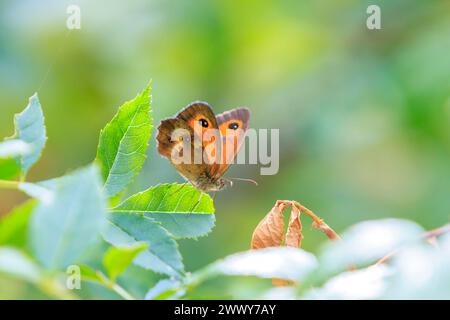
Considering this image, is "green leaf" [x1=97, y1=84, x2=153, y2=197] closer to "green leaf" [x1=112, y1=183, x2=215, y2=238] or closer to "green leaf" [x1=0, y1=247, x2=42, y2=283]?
"green leaf" [x1=112, y1=183, x2=215, y2=238]

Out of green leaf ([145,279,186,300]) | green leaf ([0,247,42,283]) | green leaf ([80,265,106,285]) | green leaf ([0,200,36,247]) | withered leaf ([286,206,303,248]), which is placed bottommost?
green leaf ([145,279,186,300])

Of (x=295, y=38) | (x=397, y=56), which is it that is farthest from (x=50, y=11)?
(x=397, y=56)

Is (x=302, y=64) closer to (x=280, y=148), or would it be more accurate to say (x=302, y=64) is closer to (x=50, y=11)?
(x=280, y=148)

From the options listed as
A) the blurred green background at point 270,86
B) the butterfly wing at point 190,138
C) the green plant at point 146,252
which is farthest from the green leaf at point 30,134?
the blurred green background at point 270,86

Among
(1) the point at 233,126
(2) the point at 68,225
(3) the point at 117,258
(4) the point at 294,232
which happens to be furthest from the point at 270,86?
(2) the point at 68,225

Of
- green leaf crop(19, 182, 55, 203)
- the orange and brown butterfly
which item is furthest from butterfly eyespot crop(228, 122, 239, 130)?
green leaf crop(19, 182, 55, 203)

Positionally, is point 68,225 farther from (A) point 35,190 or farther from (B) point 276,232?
(B) point 276,232
